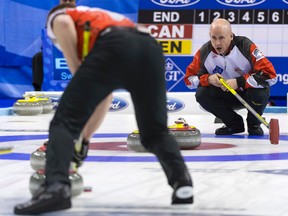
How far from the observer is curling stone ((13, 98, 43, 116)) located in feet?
24.1

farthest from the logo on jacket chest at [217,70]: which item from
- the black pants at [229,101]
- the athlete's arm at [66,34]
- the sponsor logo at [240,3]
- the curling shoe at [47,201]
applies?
the sponsor logo at [240,3]

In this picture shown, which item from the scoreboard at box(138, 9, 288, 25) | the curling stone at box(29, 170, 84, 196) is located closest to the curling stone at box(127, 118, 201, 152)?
the curling stone at box(29, 170, 84, 196)

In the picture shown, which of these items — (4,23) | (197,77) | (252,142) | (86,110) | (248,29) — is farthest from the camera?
(4,23)

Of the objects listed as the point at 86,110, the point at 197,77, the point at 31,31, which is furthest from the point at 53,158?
the point at 31,31

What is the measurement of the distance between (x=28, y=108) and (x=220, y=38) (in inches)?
118

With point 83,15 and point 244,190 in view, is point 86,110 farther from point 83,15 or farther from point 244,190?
point 244,190

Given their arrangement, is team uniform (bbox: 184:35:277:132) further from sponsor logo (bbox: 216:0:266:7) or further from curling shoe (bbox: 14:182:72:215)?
sponsor logo (bbox: 216:0:266:7)

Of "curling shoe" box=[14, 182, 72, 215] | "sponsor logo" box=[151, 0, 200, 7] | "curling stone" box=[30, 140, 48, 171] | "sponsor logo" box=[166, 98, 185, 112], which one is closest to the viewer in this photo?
"curling shoe" box=[14, 182, 72, 215]

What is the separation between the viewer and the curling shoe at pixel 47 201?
2.33 meters

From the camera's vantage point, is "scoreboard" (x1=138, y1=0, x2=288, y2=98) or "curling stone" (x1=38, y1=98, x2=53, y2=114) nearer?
"curling stone" (x1=38, y1=98, x2=53, y2=114)

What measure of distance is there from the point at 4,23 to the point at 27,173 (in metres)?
6.69

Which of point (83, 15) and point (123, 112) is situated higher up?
point (83, 15)

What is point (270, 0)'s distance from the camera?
8320 millimetres

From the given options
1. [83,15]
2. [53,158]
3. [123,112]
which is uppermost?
[83,15]
